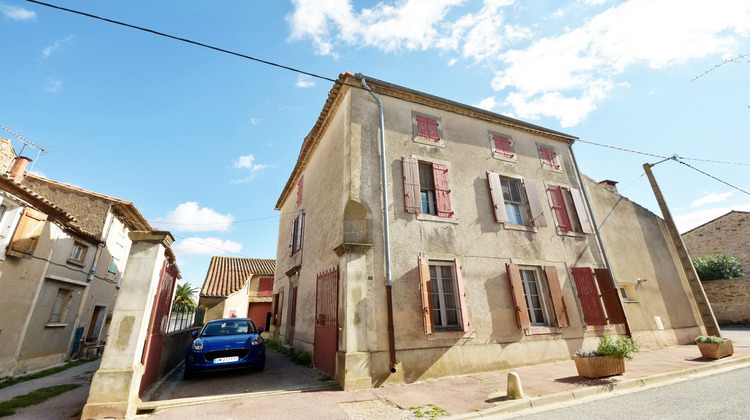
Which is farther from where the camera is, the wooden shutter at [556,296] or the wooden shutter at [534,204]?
the wooden shutter at [534,204]

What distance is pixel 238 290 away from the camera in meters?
19.4

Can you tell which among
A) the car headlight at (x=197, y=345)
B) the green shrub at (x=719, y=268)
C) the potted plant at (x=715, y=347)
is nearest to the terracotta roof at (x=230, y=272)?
the car headlight at (x=197, y=345)

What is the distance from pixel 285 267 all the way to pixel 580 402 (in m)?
11.4

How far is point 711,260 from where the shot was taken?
16.0 meters

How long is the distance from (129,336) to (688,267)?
16731mm

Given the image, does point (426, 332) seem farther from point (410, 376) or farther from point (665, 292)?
point (665, 292)

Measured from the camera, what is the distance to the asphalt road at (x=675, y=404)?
13.0 ft

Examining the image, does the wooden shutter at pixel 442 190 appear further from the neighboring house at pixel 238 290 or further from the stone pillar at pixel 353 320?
the neighboring house at pixel 238 290

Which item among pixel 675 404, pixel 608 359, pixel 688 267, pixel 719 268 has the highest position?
pixel 719 268

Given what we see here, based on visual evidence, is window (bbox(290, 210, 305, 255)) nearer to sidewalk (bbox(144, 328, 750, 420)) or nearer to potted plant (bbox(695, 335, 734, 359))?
sidewalk (bbox(144, 328, 750, 420))

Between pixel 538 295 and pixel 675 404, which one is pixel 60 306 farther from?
pixel 675 404

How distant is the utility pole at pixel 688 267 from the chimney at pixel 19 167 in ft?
81.6

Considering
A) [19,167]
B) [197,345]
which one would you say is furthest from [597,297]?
[19,167]

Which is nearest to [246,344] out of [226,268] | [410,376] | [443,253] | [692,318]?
[410,376]
